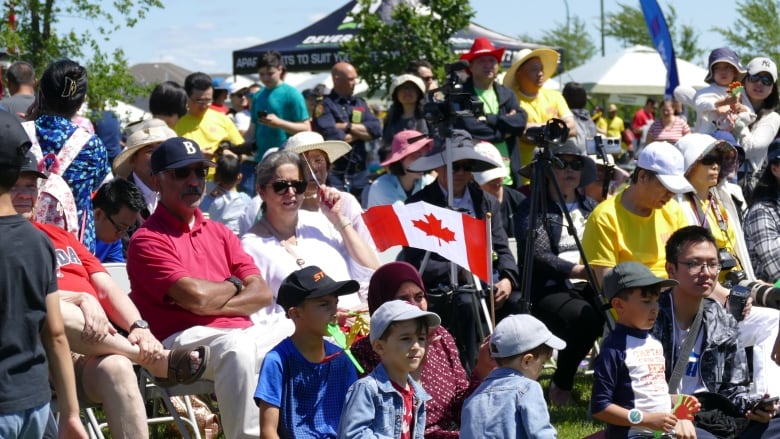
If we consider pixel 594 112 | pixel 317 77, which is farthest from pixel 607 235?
pixel 317 77

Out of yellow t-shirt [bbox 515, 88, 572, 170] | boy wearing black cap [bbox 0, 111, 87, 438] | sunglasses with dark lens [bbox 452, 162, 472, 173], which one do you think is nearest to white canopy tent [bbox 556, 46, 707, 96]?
yellow t-shirt [bbox 515, 88, 572, 170]

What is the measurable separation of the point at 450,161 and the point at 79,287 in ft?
9.21

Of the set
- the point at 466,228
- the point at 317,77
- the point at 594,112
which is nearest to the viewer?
the point at 466,228

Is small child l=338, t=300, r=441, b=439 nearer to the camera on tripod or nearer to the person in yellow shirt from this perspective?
the camera on tripod

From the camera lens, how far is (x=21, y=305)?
390 centimetres

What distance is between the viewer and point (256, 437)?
5.54 meters

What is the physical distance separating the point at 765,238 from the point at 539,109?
10.1ft

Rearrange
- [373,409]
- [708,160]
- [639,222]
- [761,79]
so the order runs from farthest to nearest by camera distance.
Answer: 1. [761,79]
2. [708,160]
3. [639,222]
4. [373,409]

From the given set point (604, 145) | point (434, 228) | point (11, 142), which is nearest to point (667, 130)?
point (604, 145)

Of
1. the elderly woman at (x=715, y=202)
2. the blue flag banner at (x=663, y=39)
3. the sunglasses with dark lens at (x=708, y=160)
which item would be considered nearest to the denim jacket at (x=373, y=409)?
the elderly woman at (x=715, y=202)

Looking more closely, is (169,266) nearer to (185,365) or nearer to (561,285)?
(185,365)

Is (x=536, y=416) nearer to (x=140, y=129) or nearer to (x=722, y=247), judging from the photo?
(x=722, y=247)

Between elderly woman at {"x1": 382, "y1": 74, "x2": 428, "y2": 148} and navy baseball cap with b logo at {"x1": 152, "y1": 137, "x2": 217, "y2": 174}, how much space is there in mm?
4444

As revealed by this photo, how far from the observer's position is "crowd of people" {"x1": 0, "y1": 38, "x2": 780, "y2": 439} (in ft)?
15.0
